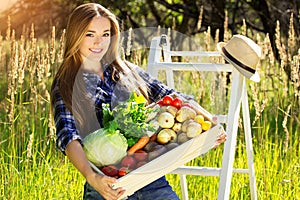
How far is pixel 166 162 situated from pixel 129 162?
0.13 meters

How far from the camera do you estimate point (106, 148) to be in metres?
2.33

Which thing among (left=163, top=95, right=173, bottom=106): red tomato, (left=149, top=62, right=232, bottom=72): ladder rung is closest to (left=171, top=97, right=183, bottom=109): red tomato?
(left=163, top=95, right=173, bottom=106): red tomato

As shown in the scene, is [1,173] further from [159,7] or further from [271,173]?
[159,7]

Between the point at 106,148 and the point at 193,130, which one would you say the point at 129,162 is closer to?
the point at 106,148

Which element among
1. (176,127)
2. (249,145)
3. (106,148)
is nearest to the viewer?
(106,148)

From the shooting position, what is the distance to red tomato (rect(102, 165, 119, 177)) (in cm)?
236

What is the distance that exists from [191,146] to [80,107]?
410 mm

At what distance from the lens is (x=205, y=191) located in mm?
3846

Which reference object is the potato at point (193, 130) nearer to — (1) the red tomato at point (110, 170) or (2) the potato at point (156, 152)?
(2) the potato at point (156, 152)

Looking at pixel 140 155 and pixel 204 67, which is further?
pixel 204 67

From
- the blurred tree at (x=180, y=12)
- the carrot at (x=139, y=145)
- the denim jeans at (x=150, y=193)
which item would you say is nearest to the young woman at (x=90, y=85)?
the denim jeans at (x=150, y=193)

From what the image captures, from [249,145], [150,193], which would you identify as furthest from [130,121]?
[249,145]

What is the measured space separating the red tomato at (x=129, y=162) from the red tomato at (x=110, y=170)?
3cm

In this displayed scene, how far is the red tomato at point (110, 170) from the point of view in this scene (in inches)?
93.0
